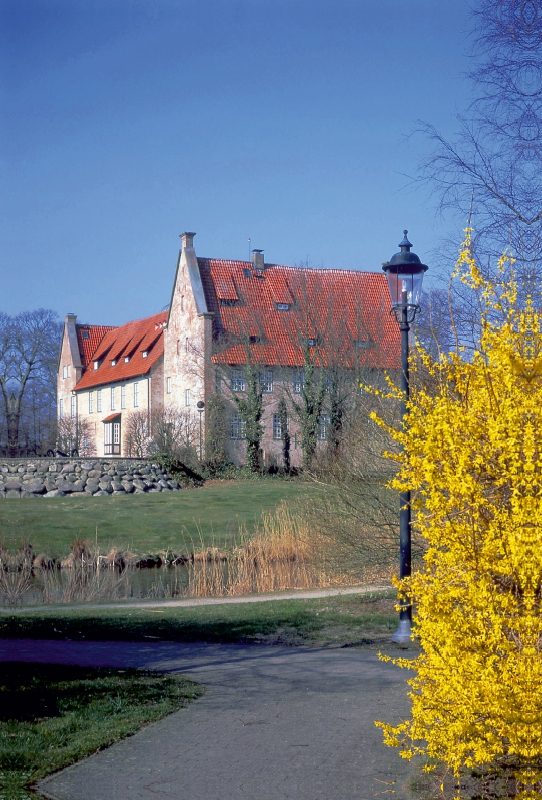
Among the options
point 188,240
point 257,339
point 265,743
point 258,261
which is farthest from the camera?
point 258,261

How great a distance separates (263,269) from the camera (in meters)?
50.2

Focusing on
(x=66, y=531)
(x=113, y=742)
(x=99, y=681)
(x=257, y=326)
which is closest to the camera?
(x=113, y=742)

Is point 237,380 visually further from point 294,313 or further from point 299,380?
point 294,313

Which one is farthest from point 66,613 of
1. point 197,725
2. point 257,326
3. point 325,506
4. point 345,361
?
point 257,326

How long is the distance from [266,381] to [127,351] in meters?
17.2

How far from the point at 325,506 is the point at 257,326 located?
104 ft

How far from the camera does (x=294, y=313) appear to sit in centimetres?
4488

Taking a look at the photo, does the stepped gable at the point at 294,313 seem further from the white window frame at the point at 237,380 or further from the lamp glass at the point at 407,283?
the lamp glass at the point at 407,283

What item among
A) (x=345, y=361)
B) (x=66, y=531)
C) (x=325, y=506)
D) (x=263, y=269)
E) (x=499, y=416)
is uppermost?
(x=263, y=269)

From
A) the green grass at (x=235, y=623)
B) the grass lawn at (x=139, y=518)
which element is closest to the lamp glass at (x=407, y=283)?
the green grass at (x=235, y=623)

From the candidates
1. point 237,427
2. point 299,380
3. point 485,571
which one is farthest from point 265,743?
point 237,427

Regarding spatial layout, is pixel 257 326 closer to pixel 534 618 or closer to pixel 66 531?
pixel 66 531

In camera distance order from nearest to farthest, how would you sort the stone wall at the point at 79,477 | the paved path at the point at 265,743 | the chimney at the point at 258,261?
the paved path at the point at 265,743, the stone wall at the point at 79,477, the chimney at the point at 258,261

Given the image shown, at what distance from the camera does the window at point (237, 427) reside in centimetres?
4394
